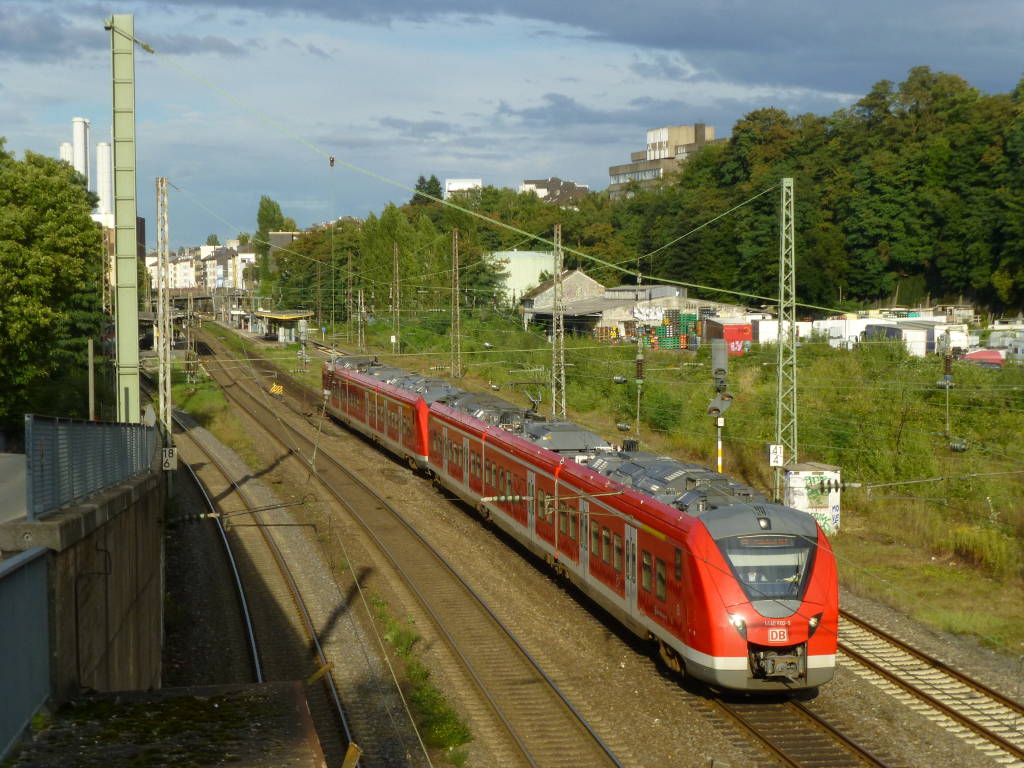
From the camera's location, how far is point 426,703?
14.6 metres

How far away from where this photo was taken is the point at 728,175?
91.8 meters

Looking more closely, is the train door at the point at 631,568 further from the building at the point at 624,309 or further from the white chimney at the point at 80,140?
the white chimney at the point at 80,140

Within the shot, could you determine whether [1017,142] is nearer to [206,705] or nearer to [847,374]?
[847,374]

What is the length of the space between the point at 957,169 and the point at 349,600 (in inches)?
2397

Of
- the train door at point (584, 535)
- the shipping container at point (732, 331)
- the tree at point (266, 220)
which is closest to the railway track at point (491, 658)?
the train door at point (584, 535)

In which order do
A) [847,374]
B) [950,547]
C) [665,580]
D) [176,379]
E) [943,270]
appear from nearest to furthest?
[665,580]
[950,547]
[847,374]
[176,379]
[943,270]

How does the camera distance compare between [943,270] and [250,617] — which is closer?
[250,617]

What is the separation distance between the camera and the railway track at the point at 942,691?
1303 cm

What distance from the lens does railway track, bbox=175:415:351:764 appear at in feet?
46.9

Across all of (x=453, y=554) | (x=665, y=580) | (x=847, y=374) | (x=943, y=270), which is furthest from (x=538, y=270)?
(x=665, y=580)

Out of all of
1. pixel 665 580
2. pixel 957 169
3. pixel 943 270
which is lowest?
pixel 665 580

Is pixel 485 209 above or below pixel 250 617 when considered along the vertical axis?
above

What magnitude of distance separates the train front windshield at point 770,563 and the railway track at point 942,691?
104 inches

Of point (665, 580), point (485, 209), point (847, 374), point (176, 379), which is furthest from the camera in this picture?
point (485, 209)
